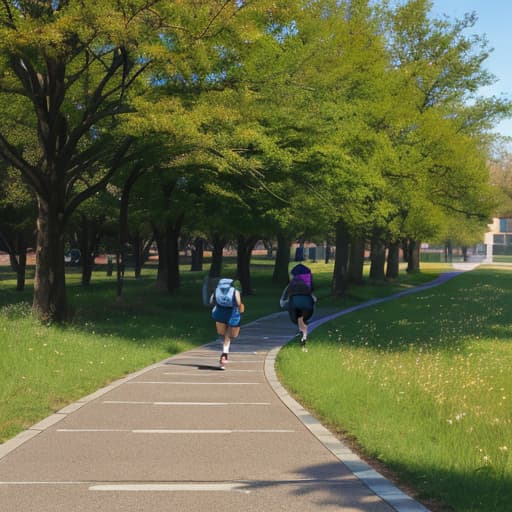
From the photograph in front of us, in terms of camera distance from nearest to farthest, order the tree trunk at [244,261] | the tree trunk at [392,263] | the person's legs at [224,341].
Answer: the person's legs at [224,341] → the tree trunk at [244,261] → the tree trunk at [392,263]

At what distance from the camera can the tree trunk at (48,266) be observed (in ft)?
63.6

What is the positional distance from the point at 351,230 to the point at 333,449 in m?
24.7

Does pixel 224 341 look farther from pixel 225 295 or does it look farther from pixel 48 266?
pixel 48 266

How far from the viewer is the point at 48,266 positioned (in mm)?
19484

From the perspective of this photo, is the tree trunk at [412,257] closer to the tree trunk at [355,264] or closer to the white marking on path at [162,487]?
the tree trunk at [355,264]

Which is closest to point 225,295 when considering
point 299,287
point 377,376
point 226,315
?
point 226,315

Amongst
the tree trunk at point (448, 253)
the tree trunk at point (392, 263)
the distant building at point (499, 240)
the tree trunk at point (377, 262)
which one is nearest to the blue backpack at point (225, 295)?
the tree trunk at point (377, 262)

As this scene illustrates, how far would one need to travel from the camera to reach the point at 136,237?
5934cm

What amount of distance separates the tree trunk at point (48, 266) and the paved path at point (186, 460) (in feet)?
29.9

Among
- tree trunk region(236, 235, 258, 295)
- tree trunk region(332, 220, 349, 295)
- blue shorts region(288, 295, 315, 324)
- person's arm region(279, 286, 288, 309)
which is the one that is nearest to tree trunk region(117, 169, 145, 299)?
person's arm region(279, 286, 288, 309)

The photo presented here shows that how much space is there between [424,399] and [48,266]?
40.0 feet

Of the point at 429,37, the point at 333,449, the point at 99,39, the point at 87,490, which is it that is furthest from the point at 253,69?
the point at 429,37

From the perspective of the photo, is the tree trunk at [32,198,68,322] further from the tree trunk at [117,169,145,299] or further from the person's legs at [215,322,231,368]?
the person's legs at [215,322,231,368]

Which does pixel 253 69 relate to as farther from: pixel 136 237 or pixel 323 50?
pixel 136 237
